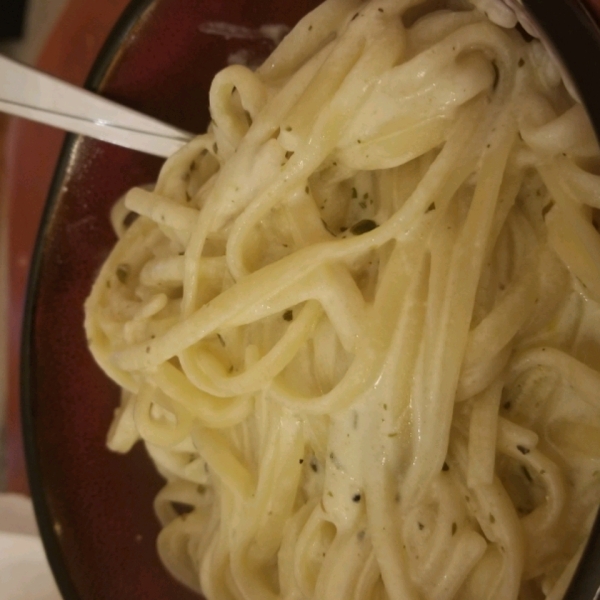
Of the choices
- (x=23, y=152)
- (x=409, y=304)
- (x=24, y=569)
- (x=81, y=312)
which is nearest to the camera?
(x=409, y=304)

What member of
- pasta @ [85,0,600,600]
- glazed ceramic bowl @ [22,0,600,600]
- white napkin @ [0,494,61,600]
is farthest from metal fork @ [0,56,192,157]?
white napkin @ [0,494,61,600]

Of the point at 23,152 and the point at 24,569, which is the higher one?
the point at 23,152

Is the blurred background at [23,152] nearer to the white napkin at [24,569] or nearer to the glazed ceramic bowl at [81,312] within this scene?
the white napkin at [24,569]

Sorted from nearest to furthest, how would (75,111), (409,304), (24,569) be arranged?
1. (409,304)
2. (75,111)
3. (24,569)

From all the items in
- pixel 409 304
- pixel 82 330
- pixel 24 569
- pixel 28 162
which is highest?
pixel 409 304

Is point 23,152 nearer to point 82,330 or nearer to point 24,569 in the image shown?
point 82,330

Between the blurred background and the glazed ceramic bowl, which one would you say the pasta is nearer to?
the glazed ceramic bowl

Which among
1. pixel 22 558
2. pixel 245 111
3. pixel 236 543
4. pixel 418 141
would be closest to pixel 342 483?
pixel 236 543

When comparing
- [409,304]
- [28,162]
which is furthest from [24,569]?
[409,304]
